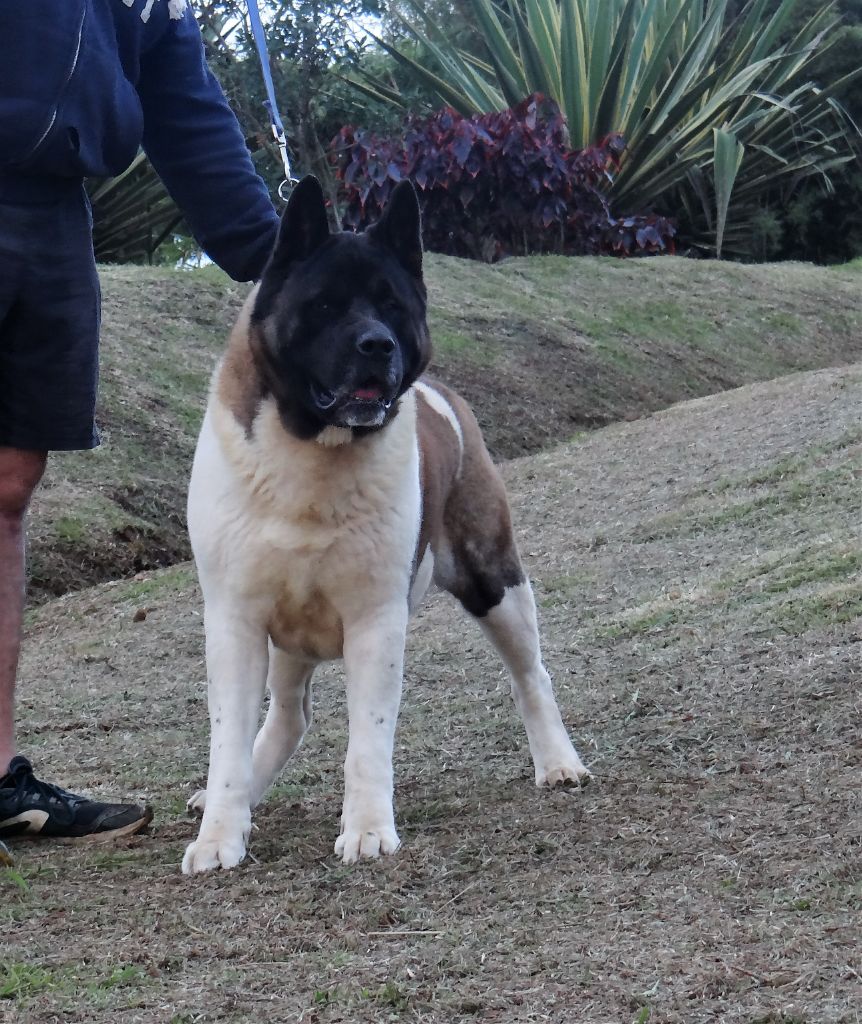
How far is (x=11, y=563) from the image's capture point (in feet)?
13.4

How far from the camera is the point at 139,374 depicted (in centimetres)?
984

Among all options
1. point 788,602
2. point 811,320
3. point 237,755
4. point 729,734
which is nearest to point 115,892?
point 237,755

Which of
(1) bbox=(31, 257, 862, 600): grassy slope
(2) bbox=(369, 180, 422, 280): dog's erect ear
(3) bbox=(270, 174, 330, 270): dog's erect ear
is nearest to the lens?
(3) bbox=(270, 174, 330, 270): dog's erect ear

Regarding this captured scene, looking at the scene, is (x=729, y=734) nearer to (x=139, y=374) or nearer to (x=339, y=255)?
(x=339, y=255)

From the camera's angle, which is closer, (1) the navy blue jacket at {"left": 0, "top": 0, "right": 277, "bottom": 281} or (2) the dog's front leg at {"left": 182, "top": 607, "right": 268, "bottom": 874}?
(2) the dog's front leg at {"left": 182, "top": 607, "right": 268, "bottom": 874}

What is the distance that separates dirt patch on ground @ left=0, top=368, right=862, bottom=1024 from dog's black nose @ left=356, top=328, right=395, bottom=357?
44.0 inches

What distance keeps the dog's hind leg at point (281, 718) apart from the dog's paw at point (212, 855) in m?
0.62

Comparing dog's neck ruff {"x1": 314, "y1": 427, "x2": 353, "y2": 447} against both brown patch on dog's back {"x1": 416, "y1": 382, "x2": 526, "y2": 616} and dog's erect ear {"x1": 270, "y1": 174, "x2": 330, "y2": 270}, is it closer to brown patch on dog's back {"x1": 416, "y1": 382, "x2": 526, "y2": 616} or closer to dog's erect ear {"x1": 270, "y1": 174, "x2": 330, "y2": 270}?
dog's erect ear {"x1": 270, "y1": 174, "x2": 330, "y2": 270}

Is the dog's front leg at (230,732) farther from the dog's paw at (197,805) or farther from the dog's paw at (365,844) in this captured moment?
the dog's paw at (197,805)

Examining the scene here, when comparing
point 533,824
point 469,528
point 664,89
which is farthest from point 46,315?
point 664,89

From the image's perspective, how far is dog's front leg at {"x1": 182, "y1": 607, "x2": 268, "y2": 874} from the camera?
3453mm

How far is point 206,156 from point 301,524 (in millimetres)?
1172

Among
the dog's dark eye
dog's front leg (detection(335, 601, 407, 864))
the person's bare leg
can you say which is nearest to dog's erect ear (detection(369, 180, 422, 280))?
the dog's dark eye

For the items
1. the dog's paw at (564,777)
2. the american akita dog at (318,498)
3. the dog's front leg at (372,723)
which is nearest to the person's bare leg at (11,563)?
the american akita dog at (318,498)
